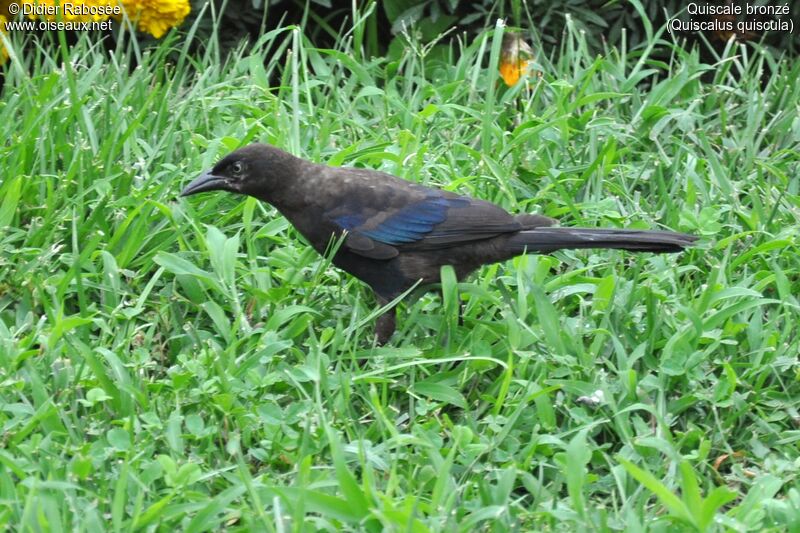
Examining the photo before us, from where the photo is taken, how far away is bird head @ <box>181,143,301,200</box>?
14.9 feet

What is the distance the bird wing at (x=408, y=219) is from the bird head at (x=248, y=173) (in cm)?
23

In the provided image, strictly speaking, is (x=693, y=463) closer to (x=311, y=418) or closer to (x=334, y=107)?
(x=311, y=418)

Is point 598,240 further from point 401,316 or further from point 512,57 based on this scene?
point 512,57

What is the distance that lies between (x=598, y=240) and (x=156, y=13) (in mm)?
2592

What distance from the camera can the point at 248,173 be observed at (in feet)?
14.9

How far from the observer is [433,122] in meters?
5.75

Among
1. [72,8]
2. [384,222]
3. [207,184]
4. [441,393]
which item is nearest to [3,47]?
[72,8]

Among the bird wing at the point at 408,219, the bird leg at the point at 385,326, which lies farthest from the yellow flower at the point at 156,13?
the bird leg at the point at 385,326

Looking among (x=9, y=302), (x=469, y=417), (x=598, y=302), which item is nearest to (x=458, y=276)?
(x=598, y=302)

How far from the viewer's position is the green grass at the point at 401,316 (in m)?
3.39

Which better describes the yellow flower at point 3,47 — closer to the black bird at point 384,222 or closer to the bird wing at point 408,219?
the black bird at point 384,222

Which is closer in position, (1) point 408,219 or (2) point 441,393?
(2) point 441,393

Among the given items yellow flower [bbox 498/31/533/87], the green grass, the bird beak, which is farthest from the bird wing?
yellow flower [bbox 498/31/533/87]

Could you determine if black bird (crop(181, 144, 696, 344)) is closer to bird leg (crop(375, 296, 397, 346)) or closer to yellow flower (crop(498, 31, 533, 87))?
bird leg (crop(375, 296, 397, 346))
